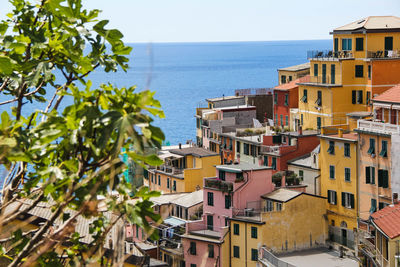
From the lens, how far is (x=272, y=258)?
137ft

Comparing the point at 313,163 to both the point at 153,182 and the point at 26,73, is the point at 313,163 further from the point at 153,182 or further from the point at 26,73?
the point at 26,73

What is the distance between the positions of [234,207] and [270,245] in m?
3.26

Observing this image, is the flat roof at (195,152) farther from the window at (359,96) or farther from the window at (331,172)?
the window at (331,172)

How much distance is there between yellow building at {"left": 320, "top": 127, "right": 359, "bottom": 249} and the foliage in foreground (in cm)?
3763

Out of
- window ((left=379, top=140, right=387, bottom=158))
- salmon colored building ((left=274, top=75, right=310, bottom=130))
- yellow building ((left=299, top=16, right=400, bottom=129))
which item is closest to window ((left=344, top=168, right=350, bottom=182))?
window ((left=379, top=140, right=387, bottom=158))

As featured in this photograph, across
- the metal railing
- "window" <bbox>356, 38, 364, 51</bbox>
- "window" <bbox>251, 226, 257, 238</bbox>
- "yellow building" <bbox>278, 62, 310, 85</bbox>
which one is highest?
"window" <bbox>356, 38, 364, 51</bbox>

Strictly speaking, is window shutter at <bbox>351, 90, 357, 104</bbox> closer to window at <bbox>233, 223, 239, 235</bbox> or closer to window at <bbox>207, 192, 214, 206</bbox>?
window at <bbox>207, 192, 214, 206</bbox>

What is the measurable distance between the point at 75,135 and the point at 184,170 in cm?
5147

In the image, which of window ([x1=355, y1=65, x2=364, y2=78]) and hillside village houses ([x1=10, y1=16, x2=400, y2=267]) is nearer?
hillside village houses ([x1=10, y1=16, x2=400, y2=267])

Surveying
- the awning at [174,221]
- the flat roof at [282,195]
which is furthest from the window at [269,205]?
the awning at [174,221]

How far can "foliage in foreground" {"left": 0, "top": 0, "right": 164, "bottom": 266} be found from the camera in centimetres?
625

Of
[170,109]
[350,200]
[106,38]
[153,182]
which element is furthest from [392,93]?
[170,109]

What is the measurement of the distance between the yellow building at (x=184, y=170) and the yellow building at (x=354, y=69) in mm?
8322

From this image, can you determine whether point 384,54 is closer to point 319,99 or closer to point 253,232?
point 319,99
